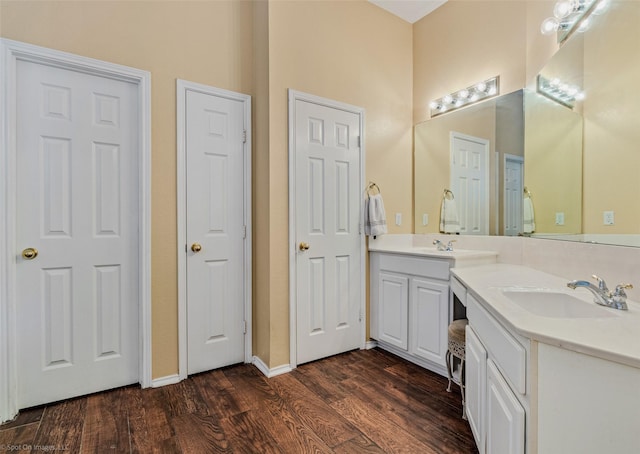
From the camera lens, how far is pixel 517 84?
2.37m

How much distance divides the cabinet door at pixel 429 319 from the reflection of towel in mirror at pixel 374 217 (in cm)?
52

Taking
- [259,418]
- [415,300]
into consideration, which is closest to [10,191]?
[259,418]

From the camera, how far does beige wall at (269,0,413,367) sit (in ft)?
7.75

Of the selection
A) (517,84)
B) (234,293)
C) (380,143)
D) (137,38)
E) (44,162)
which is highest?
(137,38)

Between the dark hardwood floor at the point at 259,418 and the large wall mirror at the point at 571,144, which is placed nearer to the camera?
the large wall mirror at the point at 571,144

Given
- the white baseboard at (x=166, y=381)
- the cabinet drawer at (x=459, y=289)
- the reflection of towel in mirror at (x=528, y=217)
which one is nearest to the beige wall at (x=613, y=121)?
the reflection of towel in mirror at (x=528, y=217)

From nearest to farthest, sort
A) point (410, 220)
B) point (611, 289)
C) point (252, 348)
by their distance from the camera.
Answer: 1. point (611, 289)
2. point (252, 348)
3. point (410, 220)

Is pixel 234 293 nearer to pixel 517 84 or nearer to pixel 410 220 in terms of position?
pixel 410 220

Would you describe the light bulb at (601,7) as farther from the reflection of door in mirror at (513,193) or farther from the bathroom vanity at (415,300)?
the bathroom vanity at (415,300)

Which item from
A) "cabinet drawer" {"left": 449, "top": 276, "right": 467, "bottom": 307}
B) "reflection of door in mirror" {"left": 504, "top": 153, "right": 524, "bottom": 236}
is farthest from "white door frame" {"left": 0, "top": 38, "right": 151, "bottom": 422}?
"reflection of door in mirror" {"left": 504, "top": 153, "right": 524, "bottom": 236}

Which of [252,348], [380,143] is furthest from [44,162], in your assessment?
[380,143]

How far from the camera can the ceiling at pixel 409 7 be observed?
113 inches

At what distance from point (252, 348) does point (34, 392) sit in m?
1.29

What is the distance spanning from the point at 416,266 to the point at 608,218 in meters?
1.17
